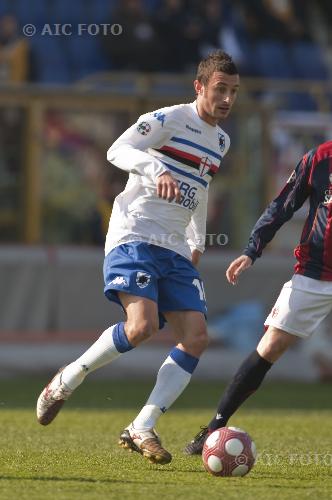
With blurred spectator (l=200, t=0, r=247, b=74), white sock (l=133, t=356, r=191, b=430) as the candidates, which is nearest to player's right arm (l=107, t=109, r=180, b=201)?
white sock (l=133, t=356, r=191, b=430)

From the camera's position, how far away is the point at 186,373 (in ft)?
22.3

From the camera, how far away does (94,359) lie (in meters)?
6.83

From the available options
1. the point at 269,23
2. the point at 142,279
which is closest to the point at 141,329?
the point at 142,279

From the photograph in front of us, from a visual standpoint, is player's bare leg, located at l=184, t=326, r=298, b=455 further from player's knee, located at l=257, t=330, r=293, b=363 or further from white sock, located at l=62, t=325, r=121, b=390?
white sock, located at l=62, t=325, r=121, b=390

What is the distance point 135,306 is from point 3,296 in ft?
21.5

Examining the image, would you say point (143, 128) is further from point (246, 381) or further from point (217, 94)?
point (246, 381)

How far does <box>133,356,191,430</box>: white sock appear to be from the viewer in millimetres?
6582

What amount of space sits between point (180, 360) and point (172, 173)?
40.7 inches

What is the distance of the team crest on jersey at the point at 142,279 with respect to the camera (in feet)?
22.0

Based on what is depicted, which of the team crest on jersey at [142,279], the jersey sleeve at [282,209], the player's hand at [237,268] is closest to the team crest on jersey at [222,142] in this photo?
the jersey sleeve at [282,209]

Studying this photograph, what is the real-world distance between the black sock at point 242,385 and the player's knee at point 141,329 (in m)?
0.78

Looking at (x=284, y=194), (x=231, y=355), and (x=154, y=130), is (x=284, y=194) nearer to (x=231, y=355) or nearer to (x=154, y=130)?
(x=154, y=130)

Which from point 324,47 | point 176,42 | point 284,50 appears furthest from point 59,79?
point 324,47

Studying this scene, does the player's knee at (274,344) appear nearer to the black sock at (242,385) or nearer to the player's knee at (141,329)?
the black sock at (242,385)
